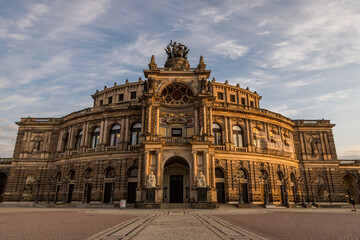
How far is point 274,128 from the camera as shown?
4084cm

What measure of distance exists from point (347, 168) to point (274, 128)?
18.2m

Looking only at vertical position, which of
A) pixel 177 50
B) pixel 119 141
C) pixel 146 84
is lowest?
pixel 119 141

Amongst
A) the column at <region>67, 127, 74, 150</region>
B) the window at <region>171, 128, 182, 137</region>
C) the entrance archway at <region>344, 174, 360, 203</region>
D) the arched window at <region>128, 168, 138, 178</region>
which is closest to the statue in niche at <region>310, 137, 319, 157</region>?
the entrance archway at <region>344, 174, 360, 203</region>

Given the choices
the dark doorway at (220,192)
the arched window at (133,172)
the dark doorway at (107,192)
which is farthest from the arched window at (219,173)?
the dark doorway at (107,192)

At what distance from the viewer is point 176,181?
108 ft

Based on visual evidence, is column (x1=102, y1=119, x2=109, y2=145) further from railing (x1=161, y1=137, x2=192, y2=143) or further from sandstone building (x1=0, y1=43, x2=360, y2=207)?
railing (x1=161, y1=137, x2=192, y2=143)

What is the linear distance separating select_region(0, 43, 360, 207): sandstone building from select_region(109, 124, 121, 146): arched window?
0.17m

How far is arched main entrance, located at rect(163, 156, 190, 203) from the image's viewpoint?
107 ft

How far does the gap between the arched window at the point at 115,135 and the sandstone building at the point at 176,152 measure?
166 mm

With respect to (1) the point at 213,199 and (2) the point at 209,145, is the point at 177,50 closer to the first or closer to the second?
(2) the point at 209,145

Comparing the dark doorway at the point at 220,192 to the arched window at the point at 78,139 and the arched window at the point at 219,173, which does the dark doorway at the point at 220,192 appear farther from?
the arched window at the point at 78,139

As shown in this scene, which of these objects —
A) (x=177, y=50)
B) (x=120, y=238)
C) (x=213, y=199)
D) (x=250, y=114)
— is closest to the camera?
→ (x=120, y=238)

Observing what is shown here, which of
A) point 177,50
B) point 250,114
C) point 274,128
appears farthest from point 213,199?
point 177,50

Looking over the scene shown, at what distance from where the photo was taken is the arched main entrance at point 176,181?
1280 inches
